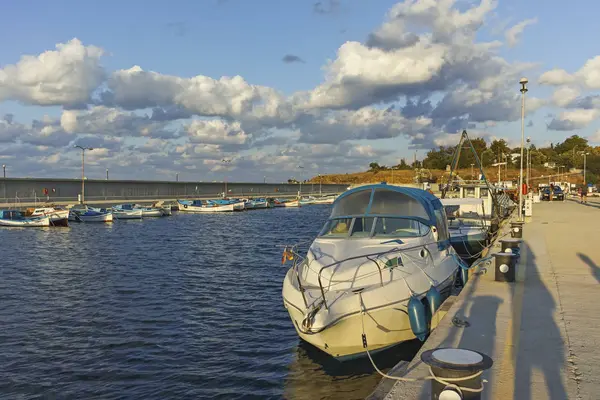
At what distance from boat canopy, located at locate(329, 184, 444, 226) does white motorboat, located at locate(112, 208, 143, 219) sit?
61952 millimetres

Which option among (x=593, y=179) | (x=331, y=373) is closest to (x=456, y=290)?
(x=331, y=373)

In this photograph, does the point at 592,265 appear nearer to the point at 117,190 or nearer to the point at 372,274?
the point at 372,274

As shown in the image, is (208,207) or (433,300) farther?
(208,207)

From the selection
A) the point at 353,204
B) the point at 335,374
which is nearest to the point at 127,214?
the point at 353,204

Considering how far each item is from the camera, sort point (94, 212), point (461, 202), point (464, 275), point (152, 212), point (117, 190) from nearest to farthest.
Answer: point (464, 275)
point (461, 202)
point (94, 212)
point (152, 212)
point (117, 190)

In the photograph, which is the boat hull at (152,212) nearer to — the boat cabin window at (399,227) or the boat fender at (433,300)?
the boat cabin window at (399,227)

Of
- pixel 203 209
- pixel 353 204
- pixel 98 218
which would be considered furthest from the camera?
pixel 203 209

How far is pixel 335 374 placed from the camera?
11320 millimetres

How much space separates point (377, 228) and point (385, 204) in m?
0.87

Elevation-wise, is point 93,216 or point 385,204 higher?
point 385,204

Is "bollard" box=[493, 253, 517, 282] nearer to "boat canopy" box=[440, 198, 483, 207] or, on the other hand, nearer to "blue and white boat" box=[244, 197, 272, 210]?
"boat canopy" box=[440, 198, 483, 207]

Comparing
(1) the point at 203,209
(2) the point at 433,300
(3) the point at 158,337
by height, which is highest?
(2) the point at 433,300

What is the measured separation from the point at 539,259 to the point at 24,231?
49.6 metres

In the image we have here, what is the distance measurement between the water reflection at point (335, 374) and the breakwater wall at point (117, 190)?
86095mm
